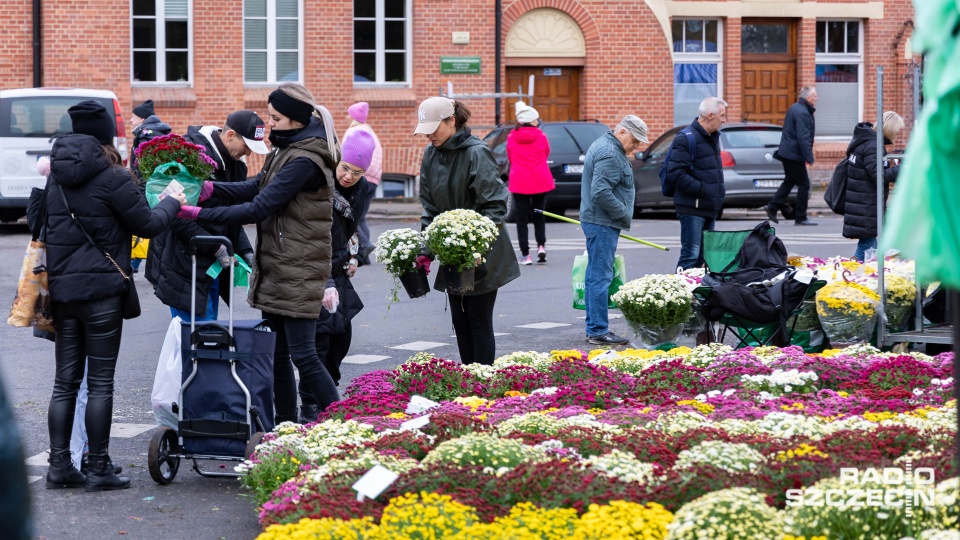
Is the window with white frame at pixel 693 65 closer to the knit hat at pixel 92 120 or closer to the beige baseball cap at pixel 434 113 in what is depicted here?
the beige baseball cap at pixel 434 113

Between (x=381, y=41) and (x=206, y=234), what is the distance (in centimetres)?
1929

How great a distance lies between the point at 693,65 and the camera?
28.8 m

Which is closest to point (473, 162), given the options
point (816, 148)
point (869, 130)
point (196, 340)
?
point (196, 340)

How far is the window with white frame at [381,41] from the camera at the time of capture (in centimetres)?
2652

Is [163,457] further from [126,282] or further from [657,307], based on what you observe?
[657,307]

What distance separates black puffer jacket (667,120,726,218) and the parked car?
9.80 meters

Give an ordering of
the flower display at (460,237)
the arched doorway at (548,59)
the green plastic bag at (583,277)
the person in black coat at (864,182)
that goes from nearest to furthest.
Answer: the flower display at (460,237), the green plastic bag at (583,277), the person in black coat at (864,182), the arched doorway at (548,59)

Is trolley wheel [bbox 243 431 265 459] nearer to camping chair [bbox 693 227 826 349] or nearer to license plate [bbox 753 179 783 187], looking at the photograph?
camping chair [bbox 693 227 826 349]

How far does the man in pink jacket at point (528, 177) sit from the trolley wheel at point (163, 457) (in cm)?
1000

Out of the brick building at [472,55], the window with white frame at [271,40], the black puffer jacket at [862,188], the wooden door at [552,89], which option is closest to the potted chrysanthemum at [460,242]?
the black puffer jacket at [862,188]

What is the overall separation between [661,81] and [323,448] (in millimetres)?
22732

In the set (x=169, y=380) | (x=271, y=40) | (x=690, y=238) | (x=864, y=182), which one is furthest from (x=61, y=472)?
(x=271, y=40)

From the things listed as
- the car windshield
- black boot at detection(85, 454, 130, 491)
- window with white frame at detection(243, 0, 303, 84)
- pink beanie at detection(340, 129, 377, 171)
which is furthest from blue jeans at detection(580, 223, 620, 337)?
window with white frame at detection(243, 0, 303, 84)

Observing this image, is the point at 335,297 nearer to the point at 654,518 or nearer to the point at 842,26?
the point at 654,518
